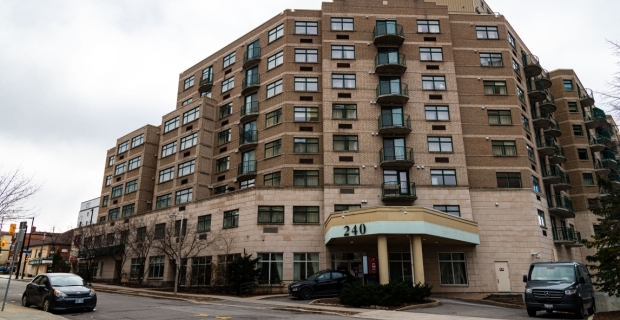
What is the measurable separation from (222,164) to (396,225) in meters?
21.7

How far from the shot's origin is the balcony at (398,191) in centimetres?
3509

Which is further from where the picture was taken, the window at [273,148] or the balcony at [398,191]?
the window at [273,148]

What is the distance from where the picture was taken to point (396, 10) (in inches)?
1620

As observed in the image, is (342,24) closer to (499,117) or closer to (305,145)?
(305,145)

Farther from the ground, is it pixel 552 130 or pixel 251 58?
pixel 251 58

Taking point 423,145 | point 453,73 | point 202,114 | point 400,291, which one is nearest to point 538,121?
point 453,73

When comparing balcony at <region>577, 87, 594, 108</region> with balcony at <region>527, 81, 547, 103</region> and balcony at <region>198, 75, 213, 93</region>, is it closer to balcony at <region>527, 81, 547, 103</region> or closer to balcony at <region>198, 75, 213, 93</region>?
balcony at <region>527, 81, 547, 103</region>

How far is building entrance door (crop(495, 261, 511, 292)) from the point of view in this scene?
33438 millimetres

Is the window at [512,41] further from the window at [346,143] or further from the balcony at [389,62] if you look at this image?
the window at [346,143]

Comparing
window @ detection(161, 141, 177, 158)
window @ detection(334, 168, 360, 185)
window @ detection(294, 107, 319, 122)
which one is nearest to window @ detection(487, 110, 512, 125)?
window @ detection(334, 168, 360, 185)

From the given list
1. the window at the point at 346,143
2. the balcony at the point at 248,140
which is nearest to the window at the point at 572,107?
the window at the point at 346,143

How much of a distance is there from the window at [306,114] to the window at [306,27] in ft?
26.6

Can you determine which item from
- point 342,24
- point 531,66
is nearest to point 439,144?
point 342,24

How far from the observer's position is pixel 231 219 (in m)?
37.7
